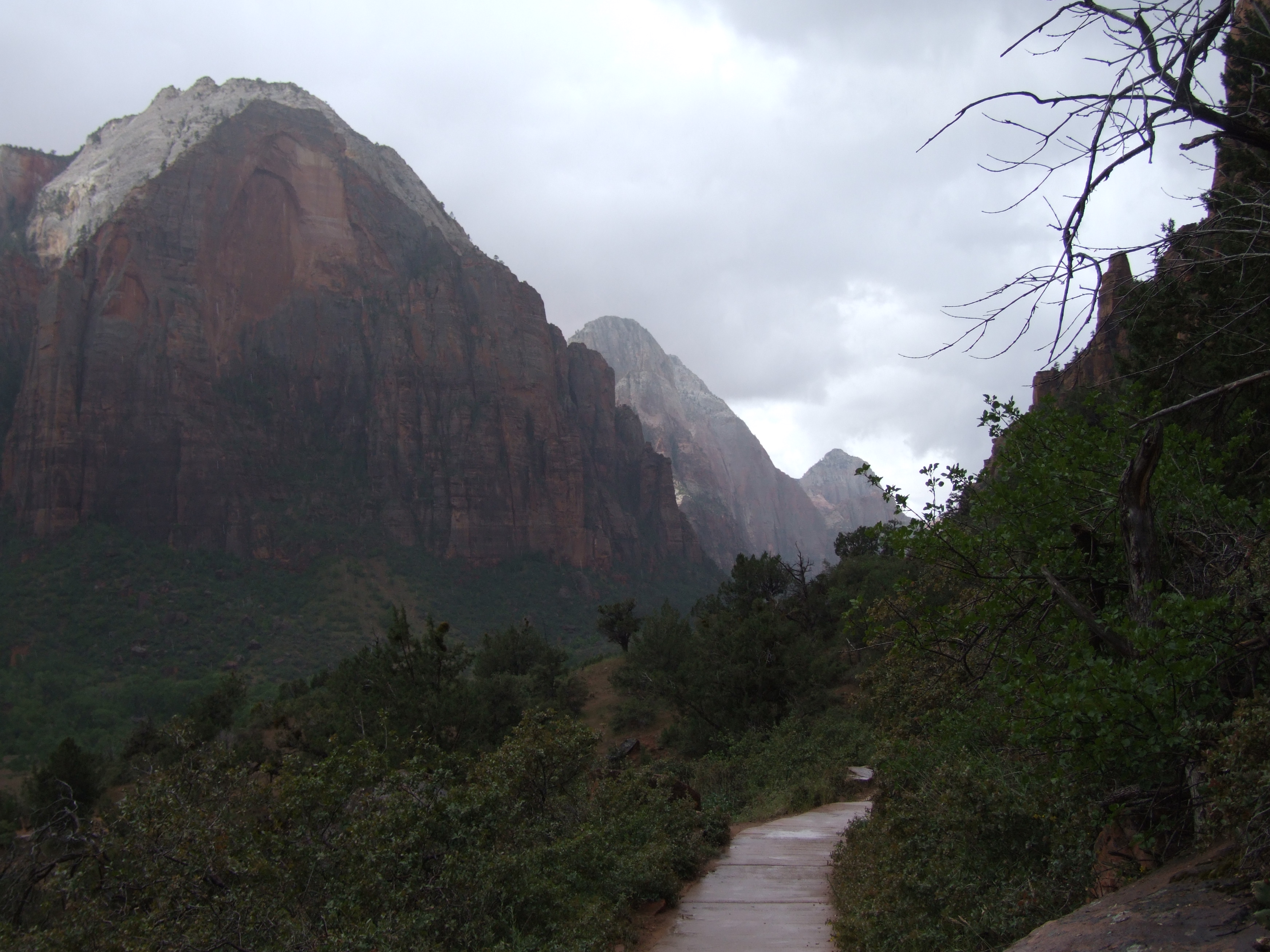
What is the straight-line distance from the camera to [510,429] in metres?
116

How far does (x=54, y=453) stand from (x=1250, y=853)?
10494cm

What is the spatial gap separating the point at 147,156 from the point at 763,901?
133 m

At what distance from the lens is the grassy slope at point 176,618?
2434 inches

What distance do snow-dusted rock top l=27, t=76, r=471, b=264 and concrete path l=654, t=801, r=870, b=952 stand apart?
11378 centimetres

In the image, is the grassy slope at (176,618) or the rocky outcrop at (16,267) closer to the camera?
the grassy slope at (176,618)

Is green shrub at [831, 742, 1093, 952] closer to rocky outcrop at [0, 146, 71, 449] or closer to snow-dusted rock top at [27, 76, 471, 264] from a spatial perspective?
rocky outcrop at [0, 146, 71, 449]

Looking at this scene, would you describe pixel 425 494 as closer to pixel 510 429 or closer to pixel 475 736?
pixel 510 429

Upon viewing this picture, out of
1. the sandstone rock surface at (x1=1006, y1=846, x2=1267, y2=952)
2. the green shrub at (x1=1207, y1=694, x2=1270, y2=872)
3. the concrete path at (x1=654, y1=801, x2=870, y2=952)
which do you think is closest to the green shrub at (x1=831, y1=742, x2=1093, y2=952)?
the concrete path at (x1=654, y1=801, x2=870, y2=952)

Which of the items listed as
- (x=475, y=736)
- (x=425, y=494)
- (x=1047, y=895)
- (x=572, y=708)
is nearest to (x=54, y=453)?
(x=425, y=494)

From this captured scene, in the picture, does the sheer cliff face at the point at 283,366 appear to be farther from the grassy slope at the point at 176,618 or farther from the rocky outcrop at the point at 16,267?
the grassy slope at the point at 176,618

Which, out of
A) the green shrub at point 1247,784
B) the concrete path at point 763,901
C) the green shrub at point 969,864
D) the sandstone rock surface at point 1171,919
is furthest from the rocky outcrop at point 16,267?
the green shrub at point 1247,784

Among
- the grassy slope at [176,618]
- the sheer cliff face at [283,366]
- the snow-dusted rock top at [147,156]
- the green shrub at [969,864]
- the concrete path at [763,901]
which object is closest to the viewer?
the green shrub at [969,864]

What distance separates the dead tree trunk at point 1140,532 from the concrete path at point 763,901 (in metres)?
4.05

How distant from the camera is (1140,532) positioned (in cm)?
593
